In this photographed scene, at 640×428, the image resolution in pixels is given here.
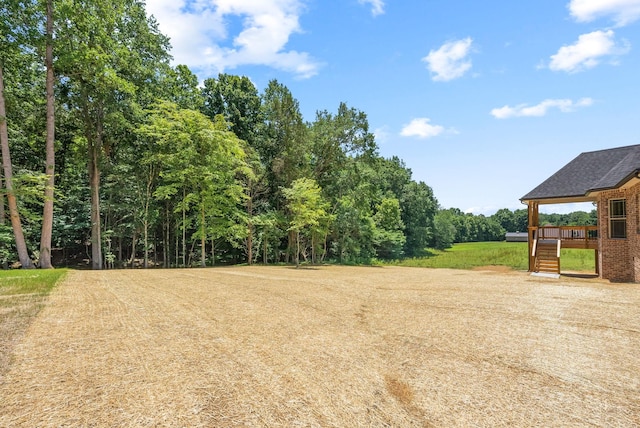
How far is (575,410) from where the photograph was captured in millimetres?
3199

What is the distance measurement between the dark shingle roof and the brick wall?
0.95 m

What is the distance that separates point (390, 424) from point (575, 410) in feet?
6.24

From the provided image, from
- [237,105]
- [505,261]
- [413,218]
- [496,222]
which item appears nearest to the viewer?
[505,261]

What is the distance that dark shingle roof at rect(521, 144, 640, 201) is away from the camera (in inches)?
596

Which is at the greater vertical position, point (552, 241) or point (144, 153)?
point (144, 153)

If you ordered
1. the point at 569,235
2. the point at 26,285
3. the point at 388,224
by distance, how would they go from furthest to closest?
1. the point at 388,224
2. the point at 569,235
3. the point at 26,285

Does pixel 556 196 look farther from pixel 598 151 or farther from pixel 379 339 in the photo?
pixel 379 339

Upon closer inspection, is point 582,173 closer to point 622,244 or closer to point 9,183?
point 622,244

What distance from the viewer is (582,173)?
646 inches

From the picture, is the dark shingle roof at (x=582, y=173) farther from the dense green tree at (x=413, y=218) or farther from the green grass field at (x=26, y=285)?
the dense green tree at (x=413, y=218)

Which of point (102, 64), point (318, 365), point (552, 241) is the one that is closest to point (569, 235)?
point (552, 241)

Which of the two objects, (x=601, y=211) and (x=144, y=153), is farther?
(x=144, y=153)

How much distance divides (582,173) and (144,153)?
2436cm

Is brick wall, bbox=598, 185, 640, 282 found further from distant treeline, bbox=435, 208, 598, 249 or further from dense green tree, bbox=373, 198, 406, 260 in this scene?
distant treeline, bbox=435, 208, 598, 249
